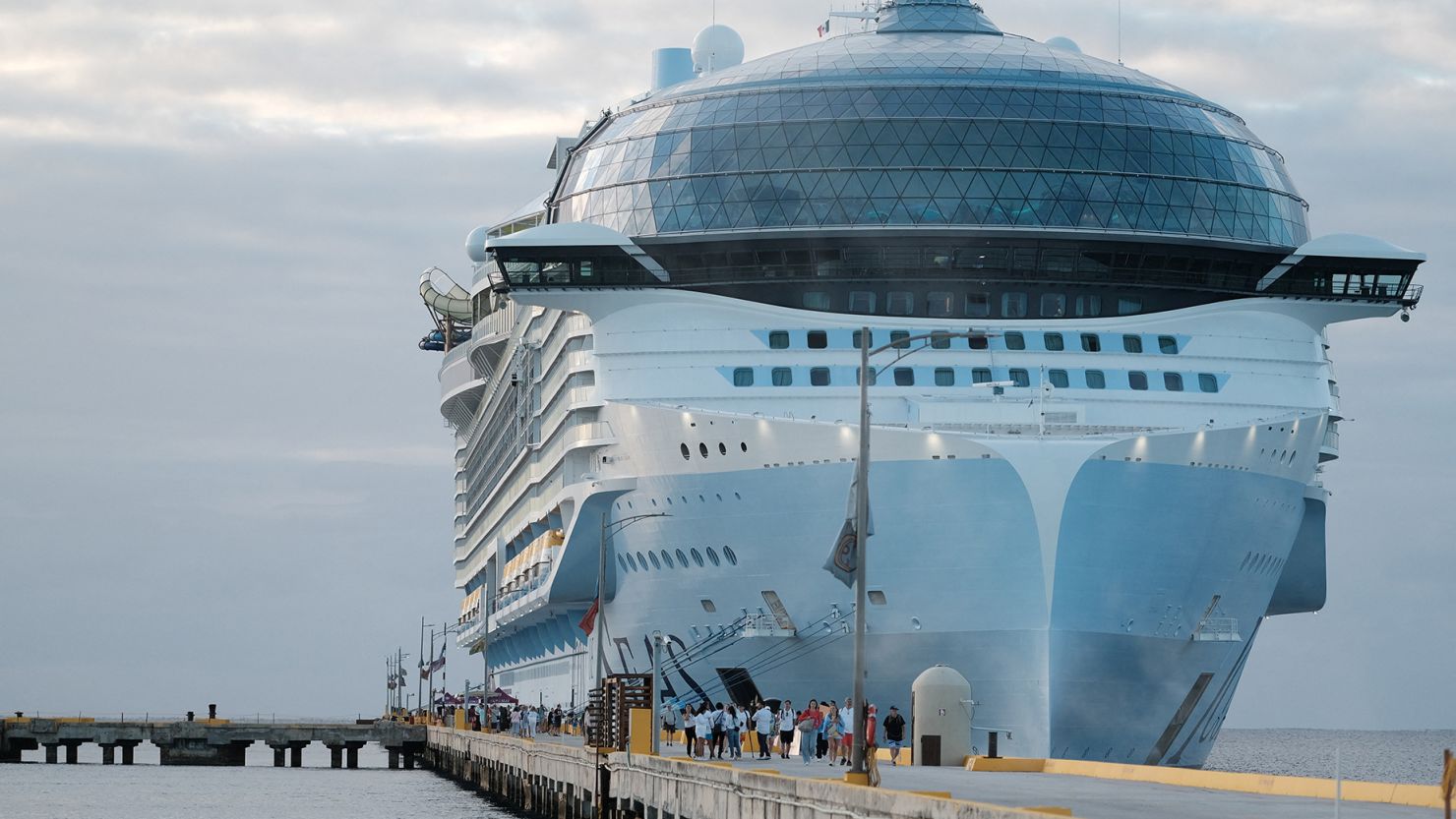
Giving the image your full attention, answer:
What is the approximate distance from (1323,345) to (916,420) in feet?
50.3

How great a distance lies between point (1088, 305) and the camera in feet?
208

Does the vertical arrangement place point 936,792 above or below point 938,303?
below

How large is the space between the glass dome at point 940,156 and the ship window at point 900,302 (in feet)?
6.56

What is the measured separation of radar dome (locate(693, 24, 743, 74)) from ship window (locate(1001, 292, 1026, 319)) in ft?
109

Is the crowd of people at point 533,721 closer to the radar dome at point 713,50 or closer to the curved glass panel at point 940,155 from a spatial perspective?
the curved glass panel at point 940,155

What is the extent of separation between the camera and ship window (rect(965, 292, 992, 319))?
205ft

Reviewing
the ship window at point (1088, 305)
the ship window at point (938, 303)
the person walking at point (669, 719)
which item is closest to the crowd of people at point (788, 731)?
the person walking at point (669, 719)

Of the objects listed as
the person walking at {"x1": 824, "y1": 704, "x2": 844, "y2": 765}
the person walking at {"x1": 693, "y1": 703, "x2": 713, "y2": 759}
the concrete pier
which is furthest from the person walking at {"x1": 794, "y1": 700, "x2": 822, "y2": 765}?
the concrete pier

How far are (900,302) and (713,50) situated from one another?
33.1 meters

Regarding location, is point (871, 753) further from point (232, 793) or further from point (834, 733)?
point (232, 793)

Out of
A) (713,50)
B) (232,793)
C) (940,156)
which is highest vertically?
(713,50)

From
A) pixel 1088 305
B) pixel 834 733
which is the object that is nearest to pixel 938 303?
pixel 1088 305

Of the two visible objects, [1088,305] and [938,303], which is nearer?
[938,303]

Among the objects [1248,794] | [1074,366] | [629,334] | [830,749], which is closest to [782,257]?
[629,334]
